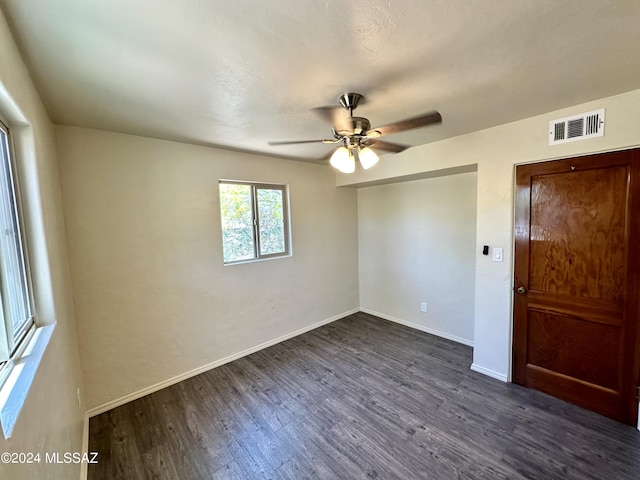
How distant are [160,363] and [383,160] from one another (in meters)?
3.30

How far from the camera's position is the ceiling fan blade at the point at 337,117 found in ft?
4.98

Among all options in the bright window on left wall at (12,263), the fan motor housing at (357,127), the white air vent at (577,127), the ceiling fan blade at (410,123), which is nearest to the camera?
the bright window on left wall at (12,263)

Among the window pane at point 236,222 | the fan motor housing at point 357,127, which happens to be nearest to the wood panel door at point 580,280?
the fan motor housing at point 357,127

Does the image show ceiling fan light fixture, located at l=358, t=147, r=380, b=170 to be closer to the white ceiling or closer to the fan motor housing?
the fan motor housing

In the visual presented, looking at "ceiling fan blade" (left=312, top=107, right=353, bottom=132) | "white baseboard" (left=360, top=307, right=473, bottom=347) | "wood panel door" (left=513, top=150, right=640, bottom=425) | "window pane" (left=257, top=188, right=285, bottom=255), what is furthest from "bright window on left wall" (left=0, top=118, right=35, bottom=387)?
"white baseboard" (left=360, top=307, right=473, bottom=347)

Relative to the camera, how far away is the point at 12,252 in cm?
129

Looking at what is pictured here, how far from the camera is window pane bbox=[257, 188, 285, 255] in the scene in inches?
133

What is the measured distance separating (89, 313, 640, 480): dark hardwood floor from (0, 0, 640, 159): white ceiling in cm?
238

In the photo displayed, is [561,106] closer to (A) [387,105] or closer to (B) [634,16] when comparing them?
(B) [634,16]

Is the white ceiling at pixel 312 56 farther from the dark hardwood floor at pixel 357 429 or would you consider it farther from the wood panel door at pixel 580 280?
the dark hardwood floor at pixel 357 429

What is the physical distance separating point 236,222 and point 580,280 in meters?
3.28

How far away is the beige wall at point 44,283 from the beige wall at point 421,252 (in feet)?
11.7

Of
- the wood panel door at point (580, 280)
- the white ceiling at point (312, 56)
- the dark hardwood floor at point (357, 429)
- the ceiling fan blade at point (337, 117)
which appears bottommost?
the dark hardwood floor at point (357, 429)

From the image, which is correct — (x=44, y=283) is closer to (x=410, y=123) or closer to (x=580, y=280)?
(x=410, y=123)
